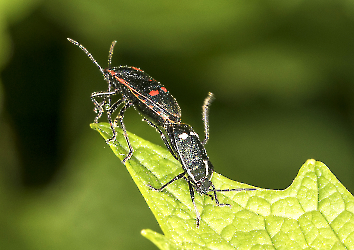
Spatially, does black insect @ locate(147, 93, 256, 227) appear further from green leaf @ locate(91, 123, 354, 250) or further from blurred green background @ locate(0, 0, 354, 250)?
blurred green background @ locate(0, 0, 354, 250)

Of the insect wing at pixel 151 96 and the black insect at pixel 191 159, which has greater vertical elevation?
the insect wing at pixel 151 96

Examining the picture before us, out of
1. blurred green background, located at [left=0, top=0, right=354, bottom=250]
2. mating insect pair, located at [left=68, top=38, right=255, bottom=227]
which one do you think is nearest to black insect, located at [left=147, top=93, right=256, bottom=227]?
mating insect pair, located at [left=68, top=38, right=255, bottom=227]

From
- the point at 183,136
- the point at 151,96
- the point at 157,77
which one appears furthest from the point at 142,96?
the point at 157,77

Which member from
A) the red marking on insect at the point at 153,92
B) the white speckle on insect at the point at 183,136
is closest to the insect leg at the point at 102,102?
the red marking on insect at the point at 153,92

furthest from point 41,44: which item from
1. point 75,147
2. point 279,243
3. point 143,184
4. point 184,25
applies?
point 279,243

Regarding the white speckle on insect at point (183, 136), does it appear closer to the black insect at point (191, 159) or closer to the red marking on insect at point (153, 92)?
the black insect at point (191, 159)

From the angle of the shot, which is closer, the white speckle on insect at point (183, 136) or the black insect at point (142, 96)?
the white speckle on insect at point (183, 136)

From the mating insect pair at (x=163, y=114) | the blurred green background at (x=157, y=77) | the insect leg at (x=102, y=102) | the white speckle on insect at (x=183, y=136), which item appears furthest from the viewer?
the blurred green background at (x=157, y=77)

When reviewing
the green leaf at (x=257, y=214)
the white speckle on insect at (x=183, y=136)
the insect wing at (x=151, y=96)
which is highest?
the insect wing at (x=151, y=96)
